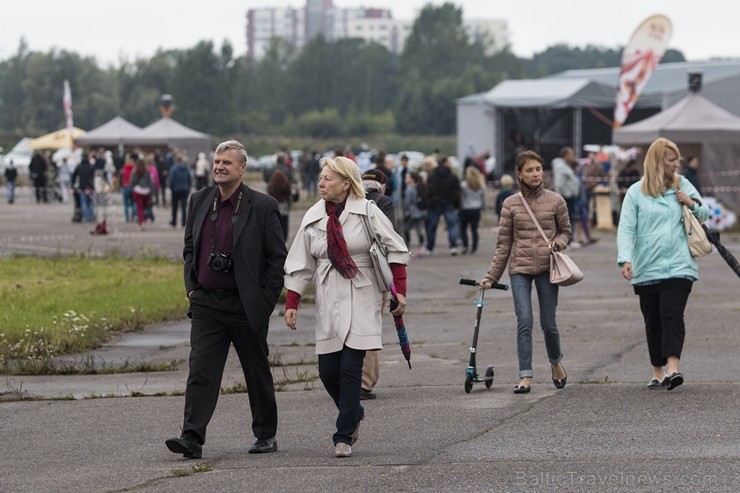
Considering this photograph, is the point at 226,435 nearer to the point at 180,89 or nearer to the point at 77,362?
the point at 77,362

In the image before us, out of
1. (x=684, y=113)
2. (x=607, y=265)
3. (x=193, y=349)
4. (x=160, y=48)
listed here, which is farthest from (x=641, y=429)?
(x=160, y=48)

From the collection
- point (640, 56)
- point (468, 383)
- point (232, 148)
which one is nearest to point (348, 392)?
point (232, 148)

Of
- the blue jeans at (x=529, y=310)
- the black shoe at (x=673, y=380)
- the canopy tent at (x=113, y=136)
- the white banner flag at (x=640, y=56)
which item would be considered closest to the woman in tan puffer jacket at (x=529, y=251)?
the blue jeans at (x=529, y=310)

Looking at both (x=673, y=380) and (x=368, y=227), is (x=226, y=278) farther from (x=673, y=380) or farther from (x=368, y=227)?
(x=673, y=380)

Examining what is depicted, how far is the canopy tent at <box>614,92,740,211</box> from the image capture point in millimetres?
35625

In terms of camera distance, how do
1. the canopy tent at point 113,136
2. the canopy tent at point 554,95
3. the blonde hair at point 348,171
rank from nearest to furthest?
the blonde hair at point 348,171
the canopy tent at point 554,95
the canopy tent at point 113,136

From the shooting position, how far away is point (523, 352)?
10.9 meters

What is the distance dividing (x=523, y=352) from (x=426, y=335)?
442 centimetres

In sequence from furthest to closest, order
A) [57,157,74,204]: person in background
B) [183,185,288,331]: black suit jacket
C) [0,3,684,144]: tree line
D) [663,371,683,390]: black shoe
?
[0,3,684,144]: tree line → [57,157,74,204]: person in background → [663,371,683,390]: black shoe → [183,185,288,331]: black suit jacket

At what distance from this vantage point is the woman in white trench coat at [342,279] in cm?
849

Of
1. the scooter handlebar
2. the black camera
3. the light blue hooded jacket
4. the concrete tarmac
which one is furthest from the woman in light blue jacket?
the black camera

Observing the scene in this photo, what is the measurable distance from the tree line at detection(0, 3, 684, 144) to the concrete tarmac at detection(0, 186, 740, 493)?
376 feet

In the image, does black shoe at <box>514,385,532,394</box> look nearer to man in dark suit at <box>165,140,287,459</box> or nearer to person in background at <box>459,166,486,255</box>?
man in dark suit at <box>165,140,287,459</box>

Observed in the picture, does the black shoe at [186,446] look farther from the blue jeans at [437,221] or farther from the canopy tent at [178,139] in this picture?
the canopy tent at [178,139]
